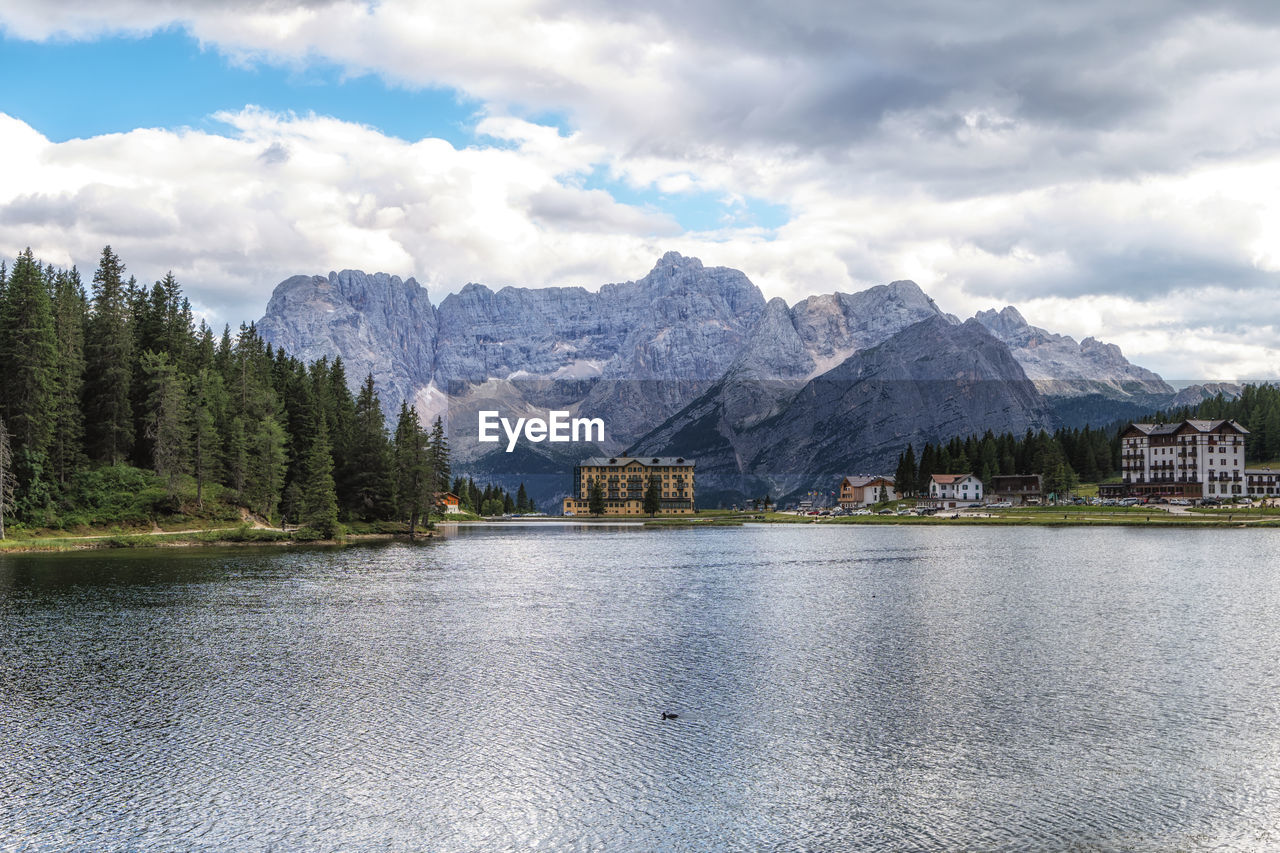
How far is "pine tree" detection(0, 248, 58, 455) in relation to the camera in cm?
12862

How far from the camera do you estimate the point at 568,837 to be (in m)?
26.6

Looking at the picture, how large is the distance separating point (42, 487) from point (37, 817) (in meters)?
115

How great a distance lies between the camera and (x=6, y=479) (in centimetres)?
12138

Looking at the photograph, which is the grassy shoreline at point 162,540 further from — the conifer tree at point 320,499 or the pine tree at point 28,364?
the pine tree at point 28,364

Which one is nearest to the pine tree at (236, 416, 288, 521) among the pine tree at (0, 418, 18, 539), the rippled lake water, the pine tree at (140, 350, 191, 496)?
the pine tree at (140, 350, 191, 496)

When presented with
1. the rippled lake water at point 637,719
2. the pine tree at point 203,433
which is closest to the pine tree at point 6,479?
the pine tree at point 203,433

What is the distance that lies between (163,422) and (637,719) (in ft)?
407

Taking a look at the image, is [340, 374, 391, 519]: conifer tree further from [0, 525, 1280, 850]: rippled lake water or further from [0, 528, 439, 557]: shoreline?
[0, 525, 1280, 850]: rippled lake water

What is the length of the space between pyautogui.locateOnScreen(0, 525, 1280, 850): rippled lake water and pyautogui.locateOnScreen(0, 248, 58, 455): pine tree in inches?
2173

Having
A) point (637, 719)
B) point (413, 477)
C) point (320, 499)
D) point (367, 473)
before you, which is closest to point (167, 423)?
point (320, 499)

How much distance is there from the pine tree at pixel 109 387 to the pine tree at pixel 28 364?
35.9 ft

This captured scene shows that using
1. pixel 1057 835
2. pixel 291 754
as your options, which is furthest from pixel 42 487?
pixel 1057 835

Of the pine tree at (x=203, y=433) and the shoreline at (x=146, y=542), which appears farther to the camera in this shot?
the pine tree at (x=203, y=433)

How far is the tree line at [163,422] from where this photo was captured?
130 meters
